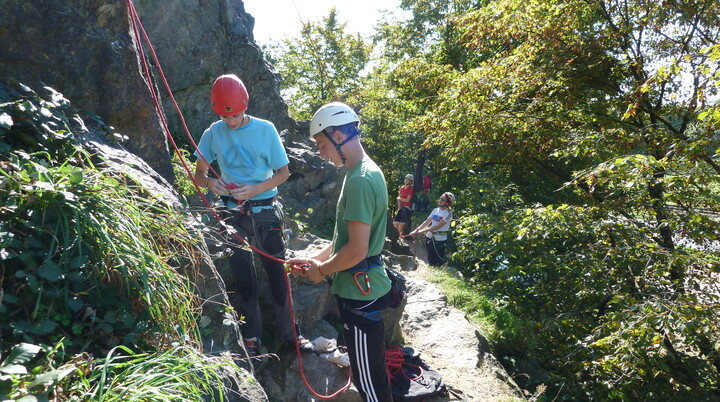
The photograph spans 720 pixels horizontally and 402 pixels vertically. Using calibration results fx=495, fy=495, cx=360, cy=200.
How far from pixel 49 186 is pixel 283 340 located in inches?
98.0

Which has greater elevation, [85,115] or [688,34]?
[688,34]

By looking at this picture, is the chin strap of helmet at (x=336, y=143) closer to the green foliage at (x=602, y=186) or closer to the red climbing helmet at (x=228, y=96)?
the red climbing helmet at (x=228, y=96)

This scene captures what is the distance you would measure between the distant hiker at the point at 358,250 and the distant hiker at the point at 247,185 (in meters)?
0.77

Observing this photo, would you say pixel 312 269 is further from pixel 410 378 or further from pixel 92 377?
pixel 410 378

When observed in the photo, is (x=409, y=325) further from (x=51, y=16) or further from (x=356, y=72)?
(x=356, y=72)

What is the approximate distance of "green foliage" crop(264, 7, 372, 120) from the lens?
26312 millimetres

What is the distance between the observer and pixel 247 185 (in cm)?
358

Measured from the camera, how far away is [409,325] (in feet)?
20.3

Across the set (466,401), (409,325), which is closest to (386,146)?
(409,325)

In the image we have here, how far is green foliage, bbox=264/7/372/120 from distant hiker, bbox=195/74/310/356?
2266 cm

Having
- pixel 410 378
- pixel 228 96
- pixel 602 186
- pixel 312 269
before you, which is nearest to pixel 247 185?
pixel 228 96

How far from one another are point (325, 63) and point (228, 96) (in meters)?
23.8

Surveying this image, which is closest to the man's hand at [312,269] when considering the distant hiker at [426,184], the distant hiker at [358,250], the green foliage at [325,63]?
the distant hiker at [358,250]

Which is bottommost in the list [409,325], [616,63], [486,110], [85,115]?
[409,325]
